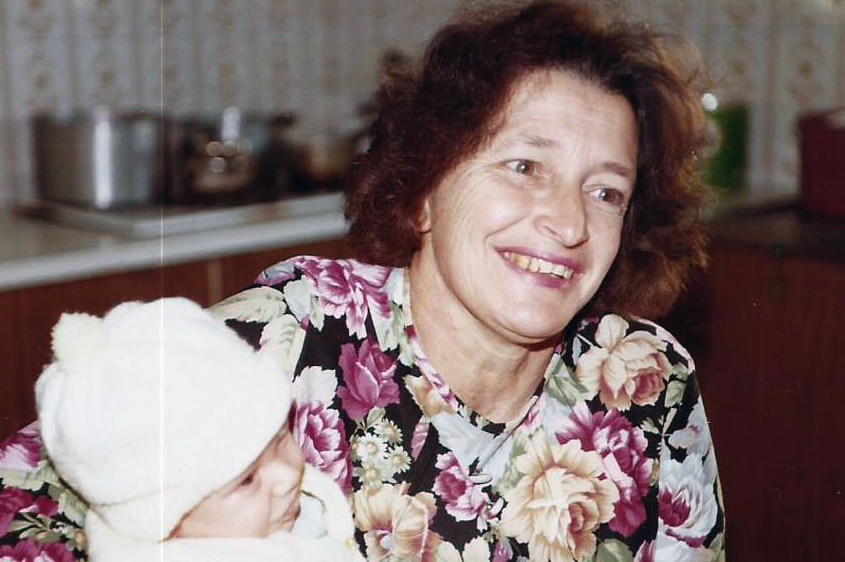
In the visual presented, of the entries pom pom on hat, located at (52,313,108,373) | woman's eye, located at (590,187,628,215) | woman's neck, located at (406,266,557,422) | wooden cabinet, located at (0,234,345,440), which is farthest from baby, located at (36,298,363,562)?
wooden cabinet, located at (0,234,345,440)

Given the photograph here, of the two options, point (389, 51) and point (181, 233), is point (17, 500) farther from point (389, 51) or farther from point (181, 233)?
point (389, 51)

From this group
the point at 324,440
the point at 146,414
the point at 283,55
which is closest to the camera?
the point at 146,414

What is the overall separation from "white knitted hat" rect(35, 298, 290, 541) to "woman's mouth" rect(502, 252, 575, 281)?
0.31 metres

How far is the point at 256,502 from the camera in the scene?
768mm

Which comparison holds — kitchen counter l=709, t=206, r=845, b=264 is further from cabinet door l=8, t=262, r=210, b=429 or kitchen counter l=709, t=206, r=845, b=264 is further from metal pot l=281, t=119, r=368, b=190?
cabinet door l=8, t=262, r=210, b=429

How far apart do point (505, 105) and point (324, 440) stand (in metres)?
0.34

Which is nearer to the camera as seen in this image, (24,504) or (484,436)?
(24,504)

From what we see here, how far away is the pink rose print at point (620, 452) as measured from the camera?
1.05 meters

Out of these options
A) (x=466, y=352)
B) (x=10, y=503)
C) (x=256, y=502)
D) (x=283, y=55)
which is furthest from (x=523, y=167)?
(x=283, y=55)

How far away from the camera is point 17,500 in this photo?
2.63 feet

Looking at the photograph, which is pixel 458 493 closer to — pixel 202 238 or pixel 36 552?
pixel 36 552

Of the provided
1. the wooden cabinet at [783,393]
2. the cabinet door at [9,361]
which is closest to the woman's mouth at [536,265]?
the wooden cabinet at [783,393]

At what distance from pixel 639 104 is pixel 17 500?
644mm

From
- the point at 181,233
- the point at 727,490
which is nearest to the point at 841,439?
the point at 727,490
